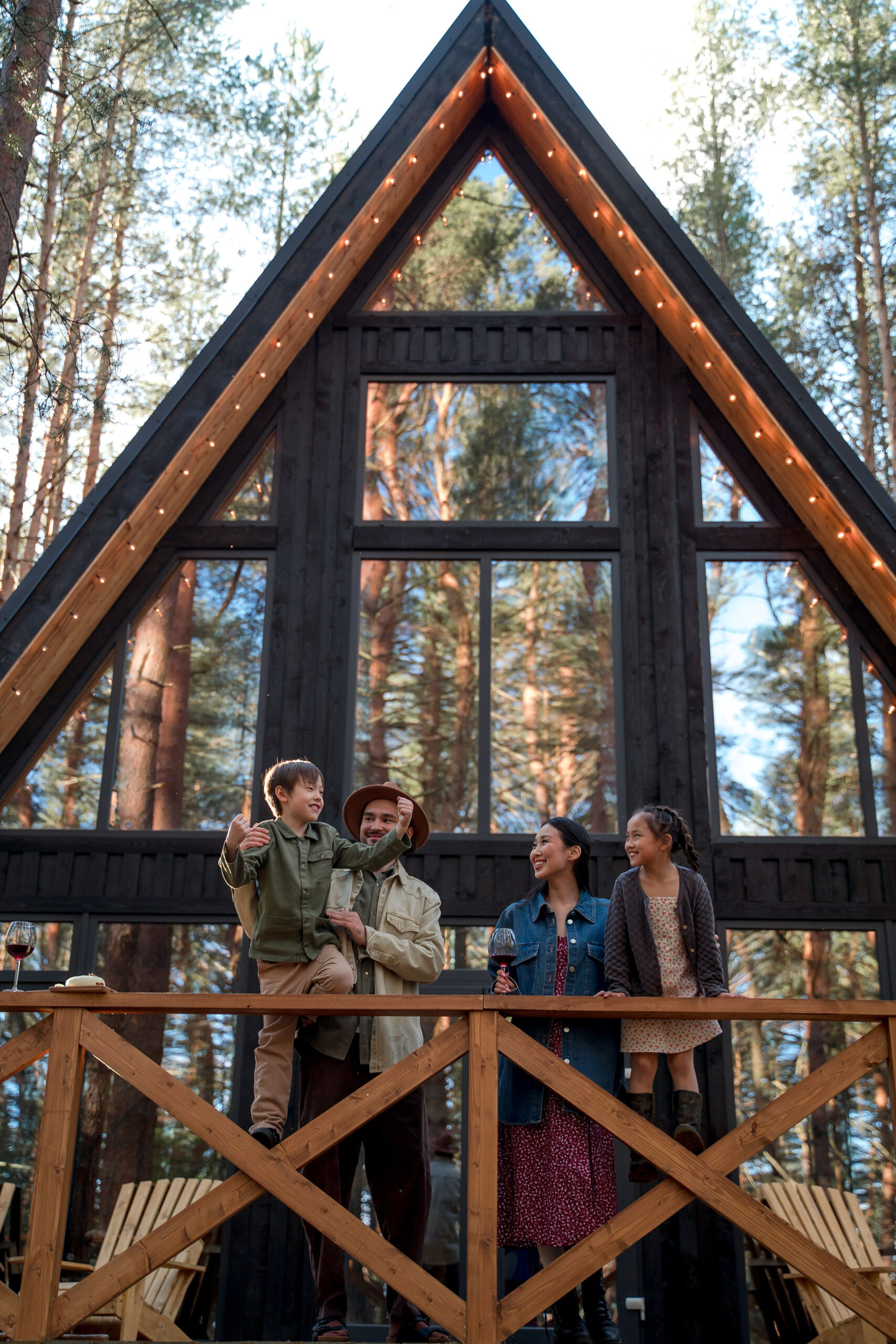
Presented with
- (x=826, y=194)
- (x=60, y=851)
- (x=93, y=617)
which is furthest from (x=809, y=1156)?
(x=826, y=194)

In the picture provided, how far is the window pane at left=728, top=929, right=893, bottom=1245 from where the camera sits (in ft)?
23.2

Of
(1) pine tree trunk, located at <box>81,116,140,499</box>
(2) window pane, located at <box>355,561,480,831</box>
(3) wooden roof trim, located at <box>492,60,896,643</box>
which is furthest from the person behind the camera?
(1) pine tree trunk, located at <box>81,116,140,499</box>

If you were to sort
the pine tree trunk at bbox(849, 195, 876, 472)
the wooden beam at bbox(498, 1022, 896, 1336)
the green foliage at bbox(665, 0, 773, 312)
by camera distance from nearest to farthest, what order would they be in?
the wooden beam at bbox(498, 1022, 896, 1336) < the pine tree trunk at bbox(849, 195, 876, 472) < the green foliage at bbox(665, 0, 773, 312)

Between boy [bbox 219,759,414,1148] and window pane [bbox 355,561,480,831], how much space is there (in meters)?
2.51

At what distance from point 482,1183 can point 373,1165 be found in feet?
2.53

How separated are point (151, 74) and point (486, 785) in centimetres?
1128

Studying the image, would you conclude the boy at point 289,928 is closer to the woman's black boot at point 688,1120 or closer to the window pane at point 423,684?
the woman's black boot at point 688,1120

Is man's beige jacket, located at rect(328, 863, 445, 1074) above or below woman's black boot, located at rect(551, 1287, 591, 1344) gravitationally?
above

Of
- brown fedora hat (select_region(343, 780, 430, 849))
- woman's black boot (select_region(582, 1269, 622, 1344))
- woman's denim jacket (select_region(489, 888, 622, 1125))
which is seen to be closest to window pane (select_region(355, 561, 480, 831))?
brown fedora hat (select_region(343, 780, 430, 849))

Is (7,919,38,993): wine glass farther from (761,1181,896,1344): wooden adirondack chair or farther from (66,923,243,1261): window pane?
(761,1181,896,1344): wooden adirondack chair

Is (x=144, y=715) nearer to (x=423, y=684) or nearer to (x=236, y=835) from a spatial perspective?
(x=423, y=684)

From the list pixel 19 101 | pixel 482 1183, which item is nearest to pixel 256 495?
pixel 19 101

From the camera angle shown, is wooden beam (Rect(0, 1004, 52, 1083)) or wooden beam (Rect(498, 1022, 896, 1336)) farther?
wooden beam (Rect(0, 1004, 52, 1083))

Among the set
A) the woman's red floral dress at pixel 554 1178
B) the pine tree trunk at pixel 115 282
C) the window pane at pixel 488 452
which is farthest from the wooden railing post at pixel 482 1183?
the pine tree trunk at pixel 115 282
